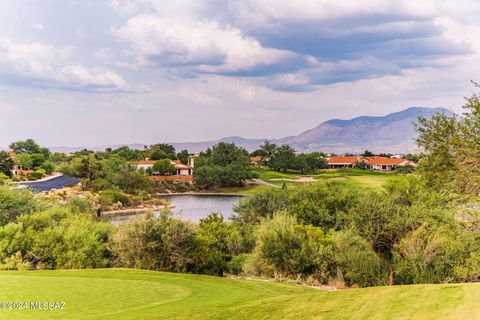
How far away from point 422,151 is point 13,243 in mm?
18546

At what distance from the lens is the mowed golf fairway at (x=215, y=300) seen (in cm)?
778

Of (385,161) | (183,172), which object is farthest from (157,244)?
(385,161)

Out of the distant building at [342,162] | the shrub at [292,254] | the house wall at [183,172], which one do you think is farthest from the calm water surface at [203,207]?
the distant building at [342,162]

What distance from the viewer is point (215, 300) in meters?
10.6

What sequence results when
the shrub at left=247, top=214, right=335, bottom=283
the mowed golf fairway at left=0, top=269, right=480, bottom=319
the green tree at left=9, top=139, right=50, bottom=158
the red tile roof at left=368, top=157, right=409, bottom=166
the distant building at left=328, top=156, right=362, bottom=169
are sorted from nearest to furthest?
the mowed golf fairway at left=0, top=269, right=480, bottom=319 < the shrub at left=247, top=214, right=335, bottom=283 < the red tile roof at left=368, top=157, right=409, bottom=166 < the green tree at left=9, top=139, right=50, bottom=158 < the distant building at left=328, top=156, right=362, bottom=169

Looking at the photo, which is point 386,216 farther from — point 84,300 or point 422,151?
point 84,300

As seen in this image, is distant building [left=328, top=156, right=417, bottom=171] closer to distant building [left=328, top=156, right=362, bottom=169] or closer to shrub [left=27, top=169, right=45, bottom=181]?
distant building [left=328, top=156, right=362, bottom=169]

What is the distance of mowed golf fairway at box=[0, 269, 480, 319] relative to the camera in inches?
306

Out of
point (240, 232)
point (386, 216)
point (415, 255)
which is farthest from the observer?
point (240, 232)

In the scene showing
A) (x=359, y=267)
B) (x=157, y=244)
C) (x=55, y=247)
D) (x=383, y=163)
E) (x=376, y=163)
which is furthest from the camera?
(x=376, y=163)

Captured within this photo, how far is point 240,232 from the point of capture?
89.8 ft

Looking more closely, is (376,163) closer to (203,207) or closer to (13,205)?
(203,207)

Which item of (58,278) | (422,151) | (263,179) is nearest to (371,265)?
(422,151)

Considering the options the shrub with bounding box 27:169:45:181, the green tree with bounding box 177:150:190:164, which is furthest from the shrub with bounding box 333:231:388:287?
the green tree with bounding box 177:150:190:164
